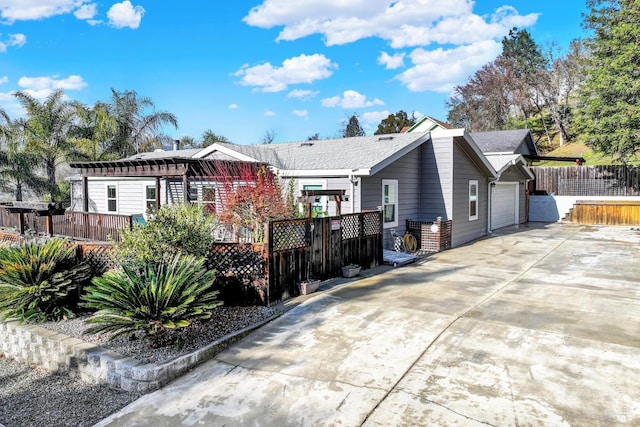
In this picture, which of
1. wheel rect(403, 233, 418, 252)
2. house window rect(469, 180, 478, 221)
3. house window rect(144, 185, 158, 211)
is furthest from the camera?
house window rect(144, 185, 158, 211)

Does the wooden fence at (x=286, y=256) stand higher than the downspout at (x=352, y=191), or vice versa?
the downspout at (x=352, y=191)

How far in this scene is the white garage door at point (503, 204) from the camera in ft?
55.4

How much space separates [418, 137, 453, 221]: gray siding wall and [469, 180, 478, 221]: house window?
201 centimetres

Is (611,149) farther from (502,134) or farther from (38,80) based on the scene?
(38,80)

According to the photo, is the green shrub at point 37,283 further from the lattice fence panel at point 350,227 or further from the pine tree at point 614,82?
the pine tree at point 614,82

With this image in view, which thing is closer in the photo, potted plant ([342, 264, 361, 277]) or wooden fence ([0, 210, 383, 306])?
wooden fence ([0, 210, 383, 306])

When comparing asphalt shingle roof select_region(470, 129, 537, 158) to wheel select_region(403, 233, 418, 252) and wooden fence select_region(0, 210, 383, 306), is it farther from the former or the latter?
wooden fence select_region(0, 210, 383, 306)

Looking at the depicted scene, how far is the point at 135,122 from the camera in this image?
23.5 m

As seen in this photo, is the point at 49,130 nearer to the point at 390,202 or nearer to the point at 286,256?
the point at 390,202

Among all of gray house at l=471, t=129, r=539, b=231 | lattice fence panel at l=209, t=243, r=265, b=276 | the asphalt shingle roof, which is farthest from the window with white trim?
the asphalt shingle roof

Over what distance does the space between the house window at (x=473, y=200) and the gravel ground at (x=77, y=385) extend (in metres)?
9.90

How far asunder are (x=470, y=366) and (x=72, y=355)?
187 inches

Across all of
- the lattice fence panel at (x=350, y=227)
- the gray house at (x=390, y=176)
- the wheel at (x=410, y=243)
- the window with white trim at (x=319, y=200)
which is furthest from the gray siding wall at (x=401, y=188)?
the lattice fence panel at (x=350, y=227)

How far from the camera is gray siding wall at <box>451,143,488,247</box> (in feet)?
41.3
